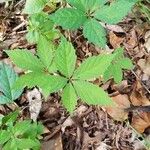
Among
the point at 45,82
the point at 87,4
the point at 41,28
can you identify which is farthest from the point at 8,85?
the point at 87,4

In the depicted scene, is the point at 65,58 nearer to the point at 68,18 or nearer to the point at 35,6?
the point at 68,18

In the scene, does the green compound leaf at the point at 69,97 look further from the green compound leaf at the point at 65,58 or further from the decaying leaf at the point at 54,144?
the decaying leaf at the point at 54,144

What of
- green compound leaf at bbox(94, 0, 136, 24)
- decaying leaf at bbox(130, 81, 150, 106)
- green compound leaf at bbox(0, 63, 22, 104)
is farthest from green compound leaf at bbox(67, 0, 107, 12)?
decaying leaf at bbox(130, 81, 150, 106)

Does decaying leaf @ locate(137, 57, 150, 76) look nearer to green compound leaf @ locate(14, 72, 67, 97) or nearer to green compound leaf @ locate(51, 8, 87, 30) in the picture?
green compound leaf @ locate(51, 8, 87, 30)

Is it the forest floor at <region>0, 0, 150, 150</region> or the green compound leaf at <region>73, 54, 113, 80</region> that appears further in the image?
the forest floor at <region>0, 0, 150, 150</region>

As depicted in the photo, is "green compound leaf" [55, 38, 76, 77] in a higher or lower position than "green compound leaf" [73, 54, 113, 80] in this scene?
higher

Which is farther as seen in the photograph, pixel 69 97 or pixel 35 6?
pixel 35 6

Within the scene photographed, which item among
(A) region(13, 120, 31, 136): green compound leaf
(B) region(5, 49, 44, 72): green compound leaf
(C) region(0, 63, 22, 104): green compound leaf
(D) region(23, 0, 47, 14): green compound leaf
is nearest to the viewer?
(B) region(5, 49, 44, 72): green compound leaf
